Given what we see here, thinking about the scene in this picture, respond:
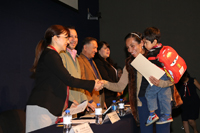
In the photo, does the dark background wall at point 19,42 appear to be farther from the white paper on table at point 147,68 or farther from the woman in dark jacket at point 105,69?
the white paper on table at point 147,68

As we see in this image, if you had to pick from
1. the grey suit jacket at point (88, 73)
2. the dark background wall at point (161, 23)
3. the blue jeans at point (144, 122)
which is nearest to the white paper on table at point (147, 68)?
the blue jeans at point (144, 122)

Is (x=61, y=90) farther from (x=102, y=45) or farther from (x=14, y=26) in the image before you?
(x=102, y=45)

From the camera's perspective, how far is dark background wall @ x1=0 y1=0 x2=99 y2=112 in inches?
118

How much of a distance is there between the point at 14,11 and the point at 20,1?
22 cm


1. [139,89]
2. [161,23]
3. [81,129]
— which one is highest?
[161,23]

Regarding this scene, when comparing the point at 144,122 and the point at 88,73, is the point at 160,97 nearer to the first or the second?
the point at 144,122

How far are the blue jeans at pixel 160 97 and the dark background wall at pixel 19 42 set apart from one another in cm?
200

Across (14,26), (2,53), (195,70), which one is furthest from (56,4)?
(195,70)

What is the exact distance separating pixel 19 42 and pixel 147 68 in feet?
7.02

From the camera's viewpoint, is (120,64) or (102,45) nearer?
(102,45)

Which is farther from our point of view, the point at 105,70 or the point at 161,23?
the point at 161,23

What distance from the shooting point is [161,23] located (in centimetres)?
588

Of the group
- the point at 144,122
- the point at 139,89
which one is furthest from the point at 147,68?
the point at 144,122

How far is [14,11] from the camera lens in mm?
3223
